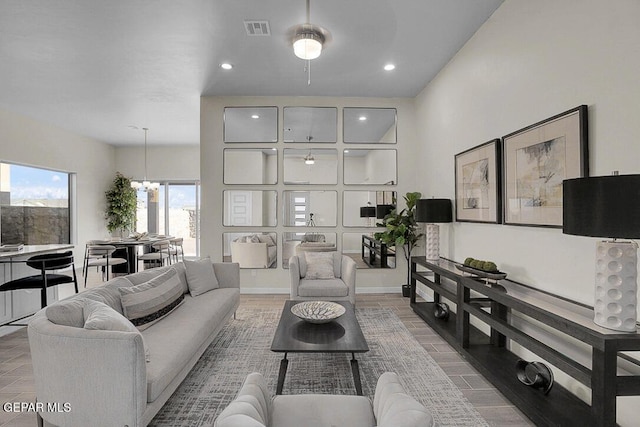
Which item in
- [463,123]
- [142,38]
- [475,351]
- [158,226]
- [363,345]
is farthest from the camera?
[158,226]

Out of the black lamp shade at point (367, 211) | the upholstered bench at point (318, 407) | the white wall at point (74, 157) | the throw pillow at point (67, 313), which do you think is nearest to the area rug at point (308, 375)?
the throw pillow at point (67, 313)

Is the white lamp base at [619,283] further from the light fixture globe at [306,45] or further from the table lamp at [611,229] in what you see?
the light fixture globe at [306,45]

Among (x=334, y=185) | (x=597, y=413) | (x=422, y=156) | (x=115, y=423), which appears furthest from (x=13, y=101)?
(x=597, y=413)

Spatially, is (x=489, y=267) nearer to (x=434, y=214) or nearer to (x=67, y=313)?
(x=434, y=214)

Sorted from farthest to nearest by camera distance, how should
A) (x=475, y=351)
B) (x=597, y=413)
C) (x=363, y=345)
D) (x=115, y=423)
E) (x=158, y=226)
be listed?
(x=158, y=226), (x=475, y=351), (x=363, y=345), (x=115, y=423), (x=597, y=413)

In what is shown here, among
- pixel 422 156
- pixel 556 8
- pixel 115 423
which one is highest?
pixel 556 8

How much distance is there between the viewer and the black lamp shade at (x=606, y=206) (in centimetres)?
144

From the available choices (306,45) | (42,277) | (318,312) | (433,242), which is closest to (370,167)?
(433,242)

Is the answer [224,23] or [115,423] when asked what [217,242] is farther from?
[115,423]

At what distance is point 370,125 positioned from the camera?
557 cm

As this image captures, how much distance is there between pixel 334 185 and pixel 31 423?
4413 millimetres

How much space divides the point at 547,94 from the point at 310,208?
367cm

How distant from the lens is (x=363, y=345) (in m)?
2.36

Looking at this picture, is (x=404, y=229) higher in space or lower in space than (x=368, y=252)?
higher
